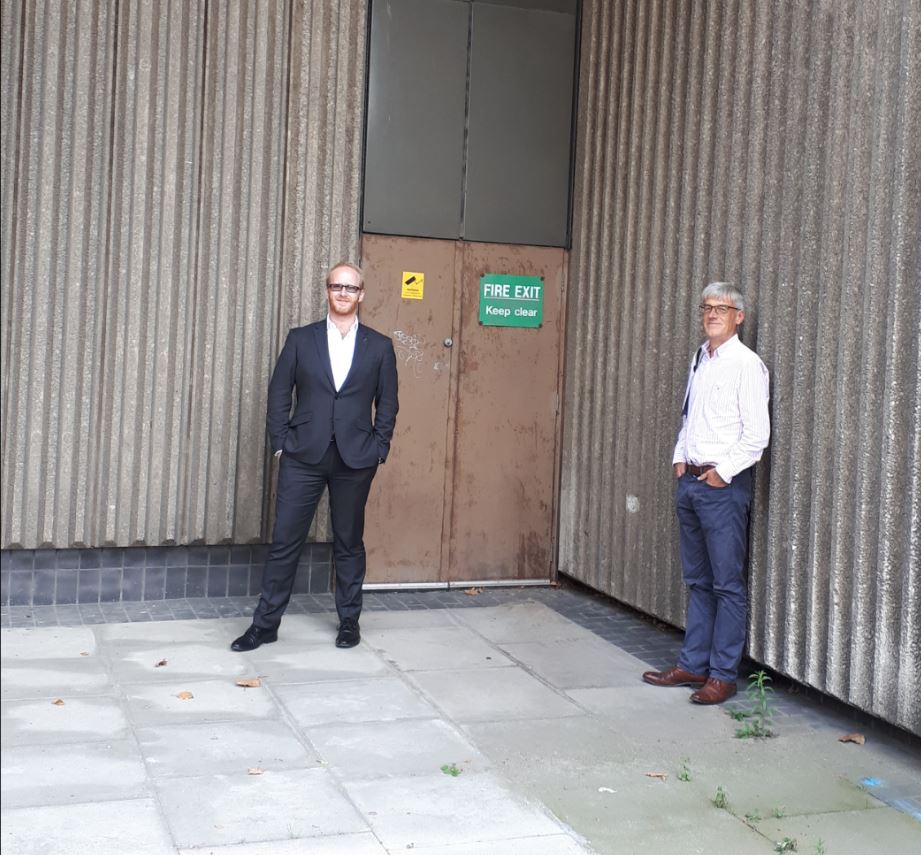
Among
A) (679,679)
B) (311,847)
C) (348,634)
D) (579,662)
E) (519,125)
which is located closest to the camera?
(311,847)

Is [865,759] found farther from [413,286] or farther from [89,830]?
[413,286]

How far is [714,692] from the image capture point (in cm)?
591

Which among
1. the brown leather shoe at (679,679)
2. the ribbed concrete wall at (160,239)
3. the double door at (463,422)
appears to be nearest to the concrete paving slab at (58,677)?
the ribbed concrete wall at (160,239)

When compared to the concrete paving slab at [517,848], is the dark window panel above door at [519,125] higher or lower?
higher

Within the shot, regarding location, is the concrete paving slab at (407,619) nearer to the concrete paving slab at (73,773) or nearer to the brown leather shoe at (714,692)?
the brown leather shoe at (714,692)

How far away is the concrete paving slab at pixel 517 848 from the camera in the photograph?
4.08m

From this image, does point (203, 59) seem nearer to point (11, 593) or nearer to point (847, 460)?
point (11, 593)

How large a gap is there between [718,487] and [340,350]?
2.11 meters

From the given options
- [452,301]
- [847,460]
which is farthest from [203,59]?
[847,460]

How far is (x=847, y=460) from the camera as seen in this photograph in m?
5.49

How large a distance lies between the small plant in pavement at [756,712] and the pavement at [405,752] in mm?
55

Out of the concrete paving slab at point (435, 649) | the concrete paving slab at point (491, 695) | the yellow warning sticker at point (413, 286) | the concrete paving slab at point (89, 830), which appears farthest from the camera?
the yellow warning sticker at point (413, 286)

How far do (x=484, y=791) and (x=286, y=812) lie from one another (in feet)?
2.46

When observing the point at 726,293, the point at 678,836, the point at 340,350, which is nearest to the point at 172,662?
the point at 340,350
